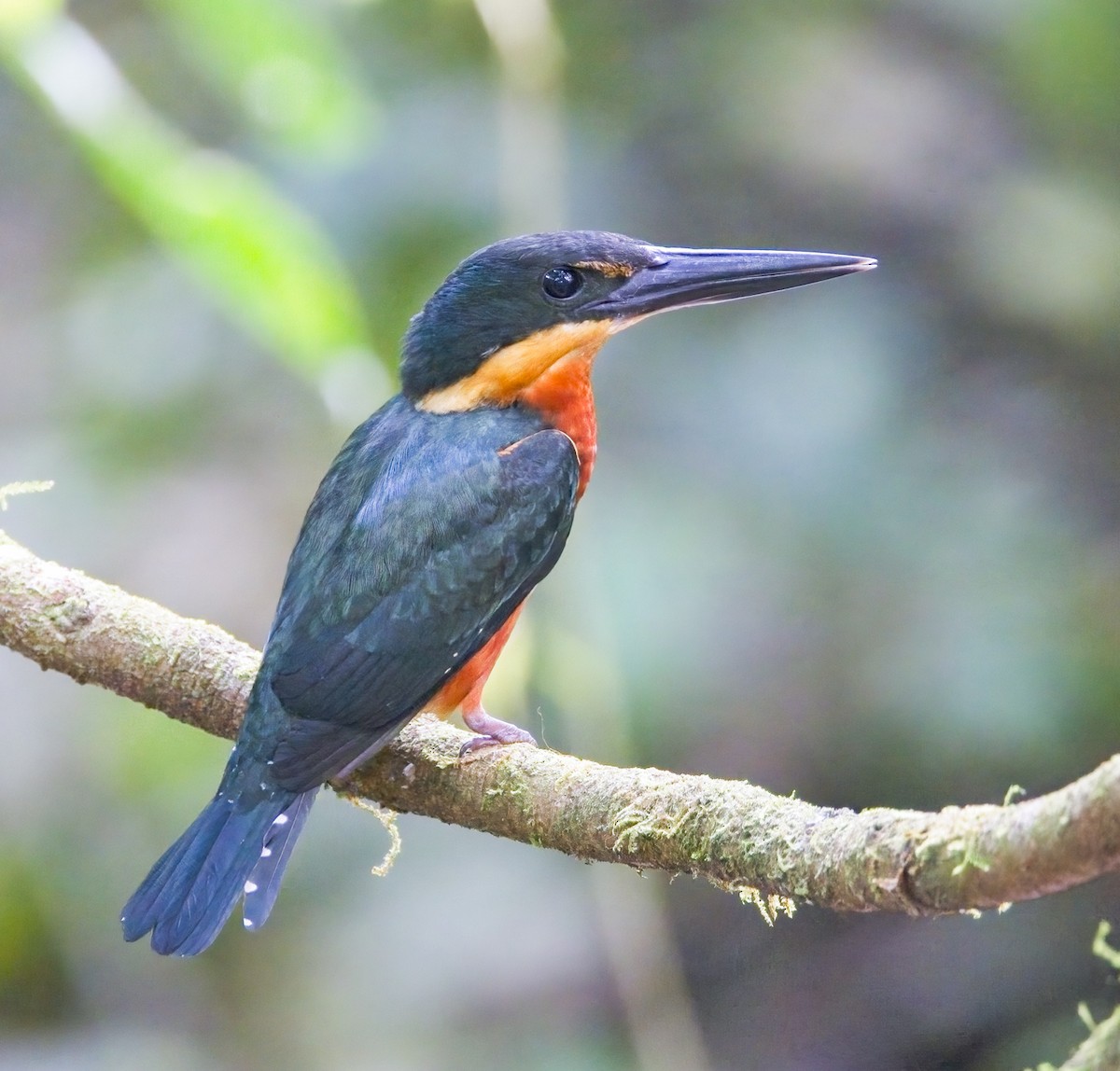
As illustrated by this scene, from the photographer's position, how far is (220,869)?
260 cm

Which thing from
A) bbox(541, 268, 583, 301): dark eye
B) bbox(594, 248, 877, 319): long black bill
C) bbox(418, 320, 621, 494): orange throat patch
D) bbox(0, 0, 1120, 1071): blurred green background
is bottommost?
bbox(0, 0, 1120, 1071): blurred green background

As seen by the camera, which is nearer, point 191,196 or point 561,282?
point 191,196

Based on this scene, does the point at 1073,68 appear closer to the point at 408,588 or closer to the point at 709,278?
the point at 709,278

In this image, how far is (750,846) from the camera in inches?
76.8

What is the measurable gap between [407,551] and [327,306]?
576 mm

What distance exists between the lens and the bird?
2.61 m

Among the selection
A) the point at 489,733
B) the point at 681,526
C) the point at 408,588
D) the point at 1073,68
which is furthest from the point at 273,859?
the point at 1073,68

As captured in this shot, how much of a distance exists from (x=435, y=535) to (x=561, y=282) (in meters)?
0.62

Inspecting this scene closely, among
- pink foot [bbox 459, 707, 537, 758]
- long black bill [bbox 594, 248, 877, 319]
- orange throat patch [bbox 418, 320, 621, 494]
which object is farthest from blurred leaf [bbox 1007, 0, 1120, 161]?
pink foot [bbox 459, 707, 537, 758]

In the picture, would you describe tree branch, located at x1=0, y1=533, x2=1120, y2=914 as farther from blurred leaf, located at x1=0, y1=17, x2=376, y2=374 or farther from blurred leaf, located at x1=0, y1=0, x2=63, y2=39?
blurred leaf, located at x1=0, y1=0, x2=63, y2=39

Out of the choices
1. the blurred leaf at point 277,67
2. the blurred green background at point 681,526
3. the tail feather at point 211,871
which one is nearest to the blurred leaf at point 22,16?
the blurred leaf at point 277,67

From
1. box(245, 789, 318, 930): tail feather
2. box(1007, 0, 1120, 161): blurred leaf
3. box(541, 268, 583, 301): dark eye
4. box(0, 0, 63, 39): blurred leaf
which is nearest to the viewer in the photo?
box(0, 0, 63, 39): blurred leaf

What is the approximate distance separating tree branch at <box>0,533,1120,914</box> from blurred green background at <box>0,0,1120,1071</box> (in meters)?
0.64

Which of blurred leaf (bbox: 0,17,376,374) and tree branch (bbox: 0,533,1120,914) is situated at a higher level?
blurred leaf (bbox: 0,17,376,374)
